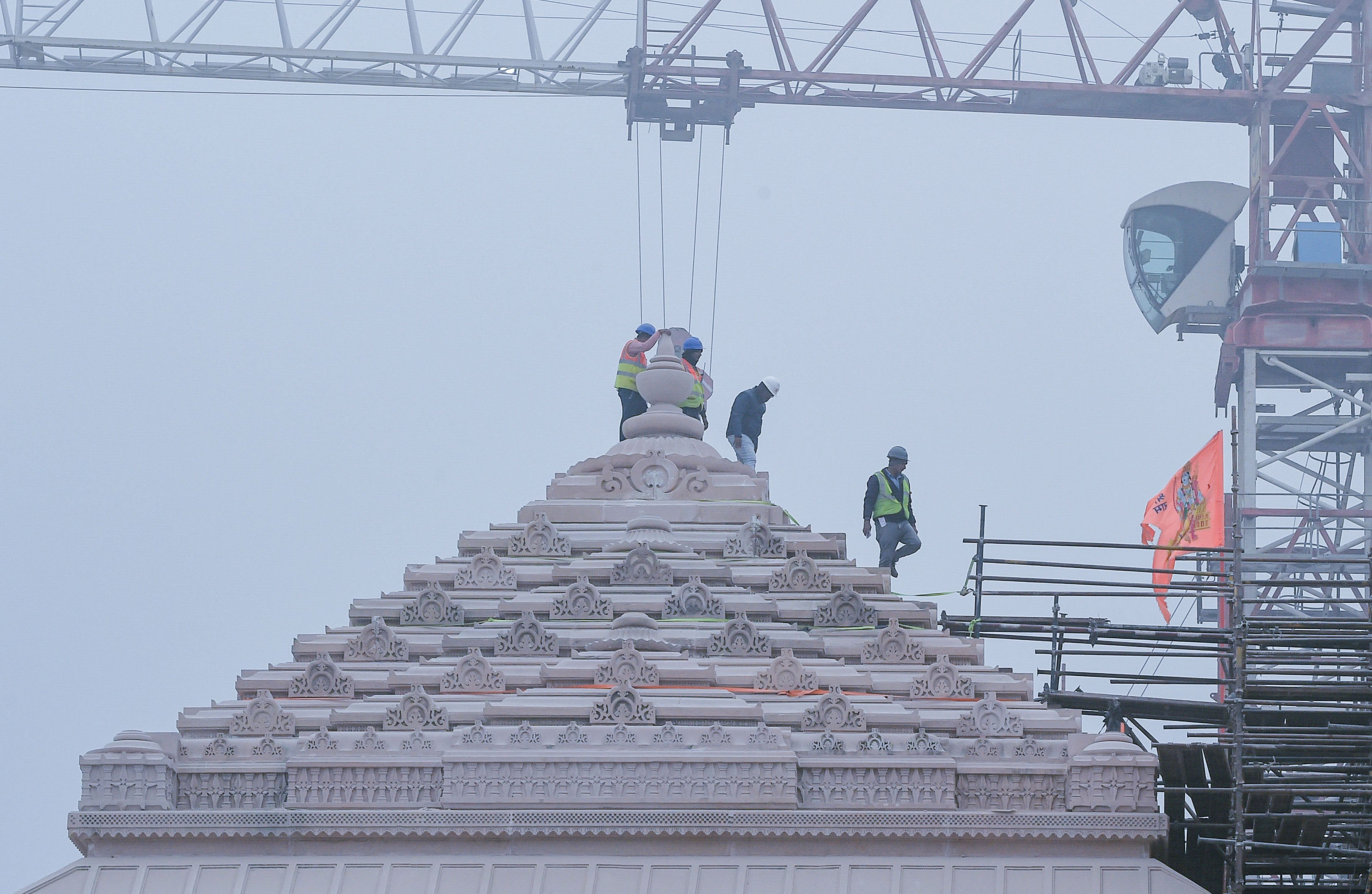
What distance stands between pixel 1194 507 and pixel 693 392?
27088 mm

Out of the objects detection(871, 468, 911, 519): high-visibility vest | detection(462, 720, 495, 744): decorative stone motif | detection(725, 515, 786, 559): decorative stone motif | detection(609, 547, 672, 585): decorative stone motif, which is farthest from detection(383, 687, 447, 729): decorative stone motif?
detection(871, 468, 911, 519): high-visibility vest

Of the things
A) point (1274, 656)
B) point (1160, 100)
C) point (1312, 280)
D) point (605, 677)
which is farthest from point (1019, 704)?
point (1160, 100)

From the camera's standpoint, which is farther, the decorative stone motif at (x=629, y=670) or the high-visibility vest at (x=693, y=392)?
the high-visibility vest at (x=693, y=392)

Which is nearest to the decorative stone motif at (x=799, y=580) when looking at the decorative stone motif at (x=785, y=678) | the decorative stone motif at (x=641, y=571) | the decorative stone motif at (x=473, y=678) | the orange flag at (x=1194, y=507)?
the decorative stone motif at (x=641, y=571)

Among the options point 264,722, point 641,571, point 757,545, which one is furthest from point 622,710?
point 757,545

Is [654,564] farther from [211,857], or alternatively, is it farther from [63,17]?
[63,17]

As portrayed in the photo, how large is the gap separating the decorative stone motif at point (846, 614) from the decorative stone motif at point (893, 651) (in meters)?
1.17

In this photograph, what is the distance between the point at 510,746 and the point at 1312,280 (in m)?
57.5

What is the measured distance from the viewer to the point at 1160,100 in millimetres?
85750

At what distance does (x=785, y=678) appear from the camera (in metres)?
30.6

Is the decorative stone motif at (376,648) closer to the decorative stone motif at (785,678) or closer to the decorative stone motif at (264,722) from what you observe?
the decorative stone motif at (264,722)

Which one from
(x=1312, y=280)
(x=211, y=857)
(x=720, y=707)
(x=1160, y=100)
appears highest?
(x=1160, y=100)

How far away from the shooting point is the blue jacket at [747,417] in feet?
142

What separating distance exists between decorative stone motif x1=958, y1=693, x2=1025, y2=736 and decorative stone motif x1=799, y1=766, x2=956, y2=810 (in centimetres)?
157
